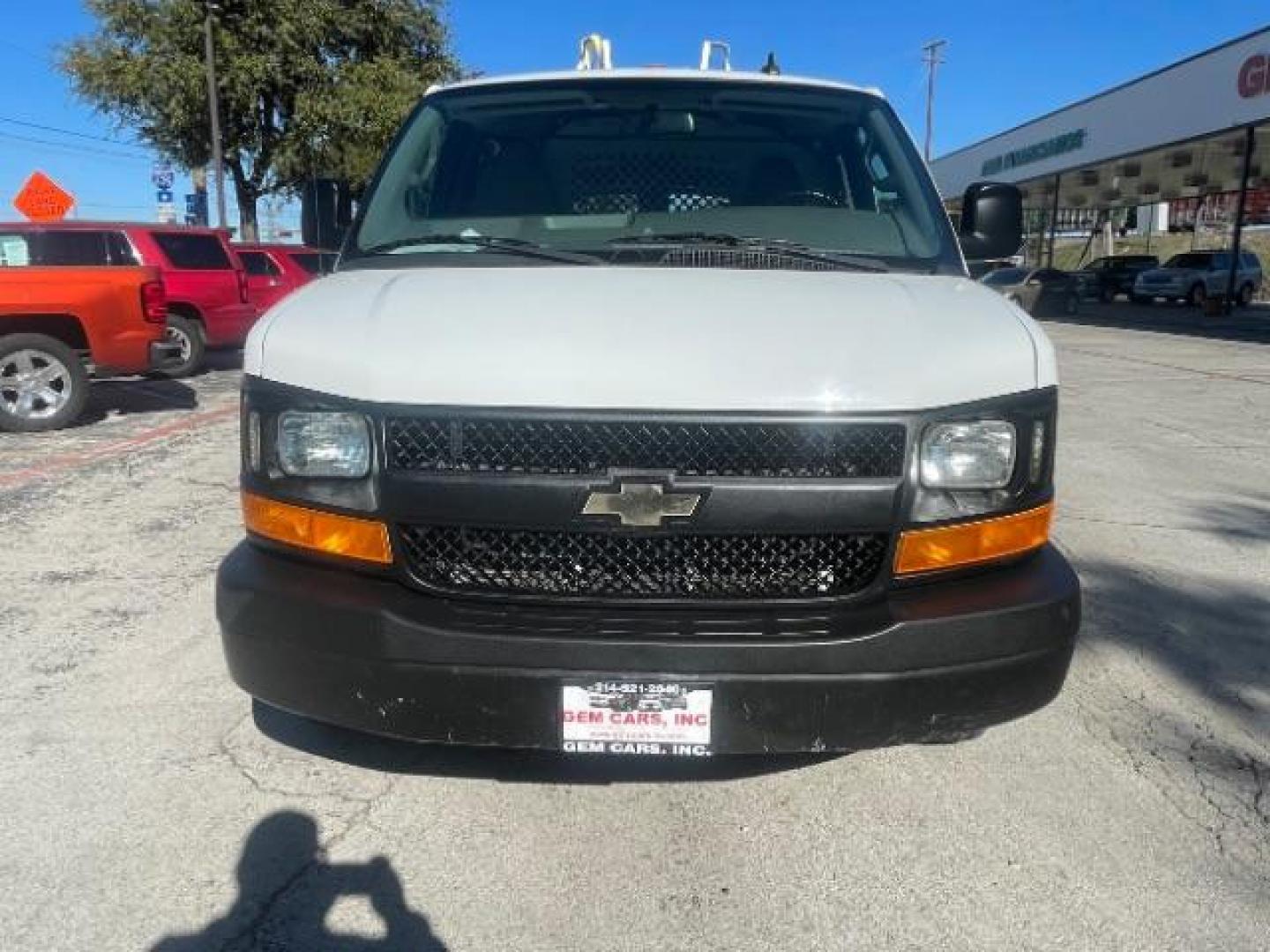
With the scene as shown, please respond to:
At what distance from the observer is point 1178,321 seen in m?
26.6

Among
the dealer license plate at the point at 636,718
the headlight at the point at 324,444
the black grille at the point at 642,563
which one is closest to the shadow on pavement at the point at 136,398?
the headlight at the point at 324,444

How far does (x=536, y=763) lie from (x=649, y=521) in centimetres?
108

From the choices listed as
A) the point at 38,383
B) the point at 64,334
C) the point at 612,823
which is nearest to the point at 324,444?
the point at 612,823

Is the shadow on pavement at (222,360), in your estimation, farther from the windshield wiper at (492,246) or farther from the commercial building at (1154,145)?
the commercial building at (1154,145)

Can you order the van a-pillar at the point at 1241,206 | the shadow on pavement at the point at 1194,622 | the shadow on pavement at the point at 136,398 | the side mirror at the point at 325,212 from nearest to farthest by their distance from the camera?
the shadow on pavement at the point at 1194,622, the side mirror at the point at 325,212, the shadow on pavement at the point at 136,398, the van a-pillar at the point at 1241,206

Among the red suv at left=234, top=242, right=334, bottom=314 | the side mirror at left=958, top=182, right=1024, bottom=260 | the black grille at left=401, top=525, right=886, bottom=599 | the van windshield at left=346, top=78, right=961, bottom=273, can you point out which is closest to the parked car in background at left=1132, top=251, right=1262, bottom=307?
the red suv at left=234, top=242, right=334, bottom=314

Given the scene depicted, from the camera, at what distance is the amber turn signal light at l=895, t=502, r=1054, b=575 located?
237 cm

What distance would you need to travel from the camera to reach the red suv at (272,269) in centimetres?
1523

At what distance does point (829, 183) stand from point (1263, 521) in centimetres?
399

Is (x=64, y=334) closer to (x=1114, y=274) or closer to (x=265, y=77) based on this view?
(x=265, y=77)

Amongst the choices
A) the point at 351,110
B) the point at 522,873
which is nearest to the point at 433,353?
the point at 522,873

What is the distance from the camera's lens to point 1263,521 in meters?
6.00

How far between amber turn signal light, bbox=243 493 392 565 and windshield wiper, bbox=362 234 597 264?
1.01 m

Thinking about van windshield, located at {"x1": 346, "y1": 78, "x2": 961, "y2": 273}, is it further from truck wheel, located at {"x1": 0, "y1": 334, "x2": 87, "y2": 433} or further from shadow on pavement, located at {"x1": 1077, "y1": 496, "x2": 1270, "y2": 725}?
truck wheel, located at {"x1": 0, "y1": 334, "x2": 87, "y2": 433}
